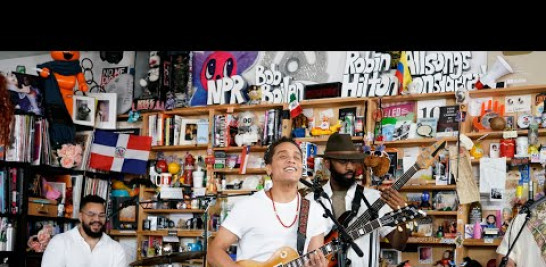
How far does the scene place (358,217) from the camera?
13.6ft

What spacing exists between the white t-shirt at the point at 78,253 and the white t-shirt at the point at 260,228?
2212mm

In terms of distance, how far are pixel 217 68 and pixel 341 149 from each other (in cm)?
258

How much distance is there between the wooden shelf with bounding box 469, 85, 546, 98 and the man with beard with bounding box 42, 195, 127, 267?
3.03m

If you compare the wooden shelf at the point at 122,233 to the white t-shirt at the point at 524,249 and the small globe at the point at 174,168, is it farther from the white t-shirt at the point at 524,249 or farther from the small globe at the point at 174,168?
the white t-shirt at the point at 524,249

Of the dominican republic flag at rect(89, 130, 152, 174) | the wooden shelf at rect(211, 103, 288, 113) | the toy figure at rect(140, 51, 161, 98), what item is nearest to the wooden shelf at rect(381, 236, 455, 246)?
the wooden shelf at rect(211, 103, 288, 113)

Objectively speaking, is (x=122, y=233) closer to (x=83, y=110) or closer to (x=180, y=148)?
(x=180, y=148)

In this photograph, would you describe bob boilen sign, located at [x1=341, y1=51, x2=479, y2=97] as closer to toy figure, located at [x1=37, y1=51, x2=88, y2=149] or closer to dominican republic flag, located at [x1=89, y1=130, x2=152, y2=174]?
dominican republic flag, located at [x1=89, y1=130, x2=152, y2=174]

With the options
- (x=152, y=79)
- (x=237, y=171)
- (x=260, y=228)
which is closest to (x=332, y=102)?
(x=237, y=171)

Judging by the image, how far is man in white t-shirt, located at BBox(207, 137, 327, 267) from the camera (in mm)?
3135

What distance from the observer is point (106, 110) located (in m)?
7.20

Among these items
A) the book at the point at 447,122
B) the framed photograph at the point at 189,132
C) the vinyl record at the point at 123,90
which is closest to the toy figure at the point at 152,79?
the vinyl record at the point at 123,90

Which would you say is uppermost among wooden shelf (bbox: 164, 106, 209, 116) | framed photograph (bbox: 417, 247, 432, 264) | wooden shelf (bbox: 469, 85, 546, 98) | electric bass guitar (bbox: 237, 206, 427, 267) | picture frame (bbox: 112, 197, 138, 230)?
wooden shelf (bbox: 469, 85, 546, 98)

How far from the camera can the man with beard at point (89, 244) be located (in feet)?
16.4
